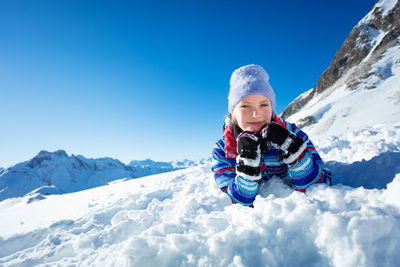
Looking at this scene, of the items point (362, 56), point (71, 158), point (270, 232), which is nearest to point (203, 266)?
point (270, 232)

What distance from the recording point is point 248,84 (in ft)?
7.20

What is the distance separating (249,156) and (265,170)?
725mm

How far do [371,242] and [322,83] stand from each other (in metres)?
55.1

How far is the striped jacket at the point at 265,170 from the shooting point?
1768 mm

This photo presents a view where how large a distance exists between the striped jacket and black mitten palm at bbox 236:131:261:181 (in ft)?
0.29

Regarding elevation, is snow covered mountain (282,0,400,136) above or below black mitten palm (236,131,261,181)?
above

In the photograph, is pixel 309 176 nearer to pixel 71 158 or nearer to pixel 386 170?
pixel 386 170

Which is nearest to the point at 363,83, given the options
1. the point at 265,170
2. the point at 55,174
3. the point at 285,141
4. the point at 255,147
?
the point at 265,170

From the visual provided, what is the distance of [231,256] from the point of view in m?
0.99

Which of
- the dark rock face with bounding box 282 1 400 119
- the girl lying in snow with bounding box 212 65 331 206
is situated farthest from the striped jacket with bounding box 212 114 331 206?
the dark rock face with bounding box 282 1 400 119

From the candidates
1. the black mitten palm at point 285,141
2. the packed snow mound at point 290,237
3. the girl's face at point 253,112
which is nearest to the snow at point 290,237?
the packed snow mound at point 290,237

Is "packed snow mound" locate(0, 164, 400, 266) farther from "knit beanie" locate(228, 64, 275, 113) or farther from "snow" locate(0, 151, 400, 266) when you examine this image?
"knit beanie" locate(228, 64, 275, 113)

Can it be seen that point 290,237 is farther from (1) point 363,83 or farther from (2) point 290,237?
(1) point 363,83

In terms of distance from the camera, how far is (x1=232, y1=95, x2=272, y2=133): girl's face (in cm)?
196
